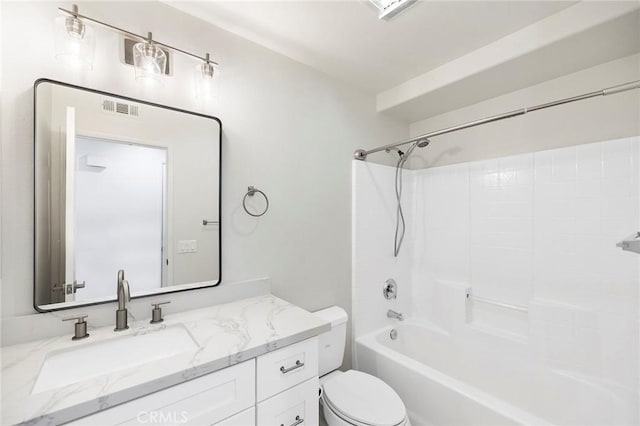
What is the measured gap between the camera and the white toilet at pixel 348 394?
1.33m

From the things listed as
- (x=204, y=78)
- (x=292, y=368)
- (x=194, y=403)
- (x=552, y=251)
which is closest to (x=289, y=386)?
(x=292, y=368)

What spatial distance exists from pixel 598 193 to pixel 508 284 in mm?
792

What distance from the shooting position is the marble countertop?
69 cm

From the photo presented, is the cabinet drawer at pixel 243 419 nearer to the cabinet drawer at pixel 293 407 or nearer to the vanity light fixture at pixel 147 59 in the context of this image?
the cabinet drawer at pixel 293 407

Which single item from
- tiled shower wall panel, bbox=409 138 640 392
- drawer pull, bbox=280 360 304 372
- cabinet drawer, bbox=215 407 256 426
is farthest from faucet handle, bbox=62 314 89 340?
tiled shower wall panel, bbox=409 138 640 392

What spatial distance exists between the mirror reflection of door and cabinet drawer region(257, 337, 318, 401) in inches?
26.5

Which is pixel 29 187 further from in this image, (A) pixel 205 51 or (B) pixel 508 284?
(B) pixel 508 284

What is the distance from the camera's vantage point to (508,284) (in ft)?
6.65

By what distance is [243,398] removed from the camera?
97cm

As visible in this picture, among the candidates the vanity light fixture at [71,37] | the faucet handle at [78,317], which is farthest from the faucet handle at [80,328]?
Answer: the vanity light fixture at [71,37]

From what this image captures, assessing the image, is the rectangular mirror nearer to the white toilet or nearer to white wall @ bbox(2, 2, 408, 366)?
white wall @ bbox(2, 2, 408, 366)

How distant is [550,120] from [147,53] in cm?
244

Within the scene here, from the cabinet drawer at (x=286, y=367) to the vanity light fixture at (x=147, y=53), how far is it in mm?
1309

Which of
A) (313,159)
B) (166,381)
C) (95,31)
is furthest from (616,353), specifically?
(95,31)
